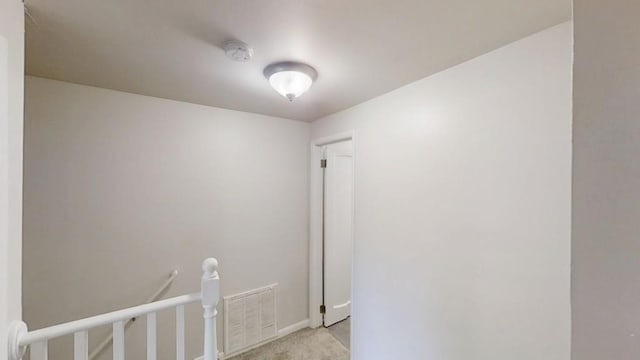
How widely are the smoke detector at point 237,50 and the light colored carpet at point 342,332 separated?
2.70m

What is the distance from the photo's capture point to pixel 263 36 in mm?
1294

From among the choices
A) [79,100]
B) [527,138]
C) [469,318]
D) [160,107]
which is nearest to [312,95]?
[160,107]

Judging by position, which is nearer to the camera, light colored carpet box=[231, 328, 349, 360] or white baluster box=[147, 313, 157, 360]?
white baluster box=[147, 313, 157, 360]

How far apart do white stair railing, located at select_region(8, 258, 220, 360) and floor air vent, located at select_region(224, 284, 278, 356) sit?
3.98 feet

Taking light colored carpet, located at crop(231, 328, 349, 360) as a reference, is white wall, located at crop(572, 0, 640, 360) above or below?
above

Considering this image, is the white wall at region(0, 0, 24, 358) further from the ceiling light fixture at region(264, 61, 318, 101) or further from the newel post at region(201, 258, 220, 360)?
the ceiling light fixture at region(264, 61, 318, 101)

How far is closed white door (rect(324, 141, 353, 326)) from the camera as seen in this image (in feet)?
9.91

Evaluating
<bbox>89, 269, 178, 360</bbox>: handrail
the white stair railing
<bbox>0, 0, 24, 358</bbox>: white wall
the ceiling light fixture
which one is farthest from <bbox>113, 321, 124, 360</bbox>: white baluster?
the ceiling light fixture

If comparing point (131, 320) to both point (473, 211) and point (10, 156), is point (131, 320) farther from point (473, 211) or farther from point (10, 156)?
point (473, 211)

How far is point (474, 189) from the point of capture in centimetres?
152

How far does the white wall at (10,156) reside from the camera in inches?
36.5

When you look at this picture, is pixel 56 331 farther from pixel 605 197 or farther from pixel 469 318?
pixel 469 318

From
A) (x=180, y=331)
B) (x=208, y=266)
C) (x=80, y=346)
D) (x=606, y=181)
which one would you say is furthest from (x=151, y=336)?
(x=606, y=181)

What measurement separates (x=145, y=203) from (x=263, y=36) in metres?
1.65
